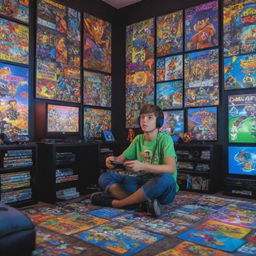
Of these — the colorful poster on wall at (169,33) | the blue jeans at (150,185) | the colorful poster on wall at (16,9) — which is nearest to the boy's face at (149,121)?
the blue jeans at (150,185)

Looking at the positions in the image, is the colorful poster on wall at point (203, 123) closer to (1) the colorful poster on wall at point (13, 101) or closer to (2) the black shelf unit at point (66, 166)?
(2) the black shelf unit at point (66, 166)

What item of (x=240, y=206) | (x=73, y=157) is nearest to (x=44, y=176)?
(x=73, y=157)

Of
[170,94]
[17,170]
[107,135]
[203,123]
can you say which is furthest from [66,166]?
[203,123]

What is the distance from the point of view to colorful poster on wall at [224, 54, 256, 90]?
387 centimetres

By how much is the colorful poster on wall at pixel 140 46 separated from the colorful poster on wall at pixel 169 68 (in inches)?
6.4

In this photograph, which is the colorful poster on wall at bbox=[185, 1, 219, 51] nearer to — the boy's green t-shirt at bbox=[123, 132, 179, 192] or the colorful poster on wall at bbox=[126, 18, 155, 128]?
the colorful poster on wall at bbox=[126, 18, 155, 128]

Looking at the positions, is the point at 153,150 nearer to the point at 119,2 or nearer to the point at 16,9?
the point at 16,9

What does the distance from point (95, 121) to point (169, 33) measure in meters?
1.92

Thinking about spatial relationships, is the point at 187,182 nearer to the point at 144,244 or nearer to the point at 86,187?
the point at 86,187

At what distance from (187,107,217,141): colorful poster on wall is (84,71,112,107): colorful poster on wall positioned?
4.95ft

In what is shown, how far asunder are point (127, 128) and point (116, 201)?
2.35 metres

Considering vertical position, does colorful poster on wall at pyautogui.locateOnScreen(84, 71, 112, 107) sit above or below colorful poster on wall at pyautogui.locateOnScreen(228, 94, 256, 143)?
above

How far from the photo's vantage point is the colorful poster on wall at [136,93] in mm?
4886

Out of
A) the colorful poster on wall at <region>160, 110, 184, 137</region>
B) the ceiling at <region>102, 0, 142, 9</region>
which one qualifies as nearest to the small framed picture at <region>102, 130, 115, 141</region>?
the colorful poster on wall at <region>160, 110, 184, 137</region>
